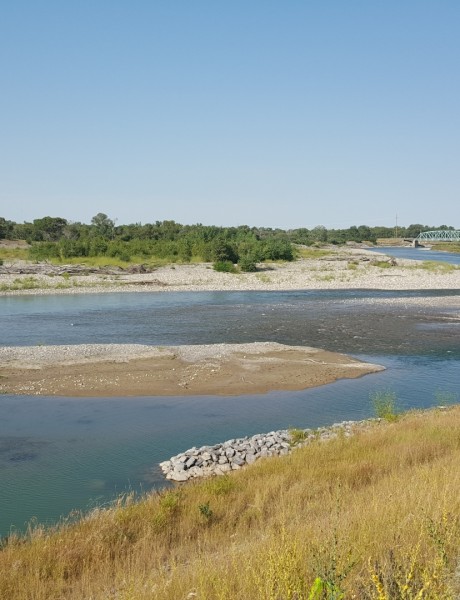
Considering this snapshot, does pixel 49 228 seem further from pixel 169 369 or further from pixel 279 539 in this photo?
pixel 279 539

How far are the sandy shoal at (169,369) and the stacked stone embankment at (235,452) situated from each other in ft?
20.1

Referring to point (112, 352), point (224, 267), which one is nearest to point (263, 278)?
point (224, 267)

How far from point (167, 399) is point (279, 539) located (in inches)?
527

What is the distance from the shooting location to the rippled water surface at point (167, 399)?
41.9ft

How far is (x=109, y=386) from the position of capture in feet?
68.1

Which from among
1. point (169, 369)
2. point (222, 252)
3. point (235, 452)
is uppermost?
point (222, 252)

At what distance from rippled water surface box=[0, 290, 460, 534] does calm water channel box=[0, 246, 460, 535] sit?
0.14 ft

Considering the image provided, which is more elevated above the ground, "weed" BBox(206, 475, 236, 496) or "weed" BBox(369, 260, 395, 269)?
"weed" BBox(369, 260, 395, 269)

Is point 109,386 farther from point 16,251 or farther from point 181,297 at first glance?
point 16,251

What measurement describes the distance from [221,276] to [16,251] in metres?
30.5

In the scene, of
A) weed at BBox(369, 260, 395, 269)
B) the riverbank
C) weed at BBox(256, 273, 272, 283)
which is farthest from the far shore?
weed at BBox(369, 260, 395, 269)

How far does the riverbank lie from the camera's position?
186 feet

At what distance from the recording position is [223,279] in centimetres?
6353

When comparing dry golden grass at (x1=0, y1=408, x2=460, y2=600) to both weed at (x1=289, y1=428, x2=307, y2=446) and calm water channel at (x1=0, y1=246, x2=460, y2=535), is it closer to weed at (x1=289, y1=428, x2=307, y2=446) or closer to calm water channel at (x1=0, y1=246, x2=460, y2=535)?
weed at (x1=289, y1=428, x2=307, y2=446)
